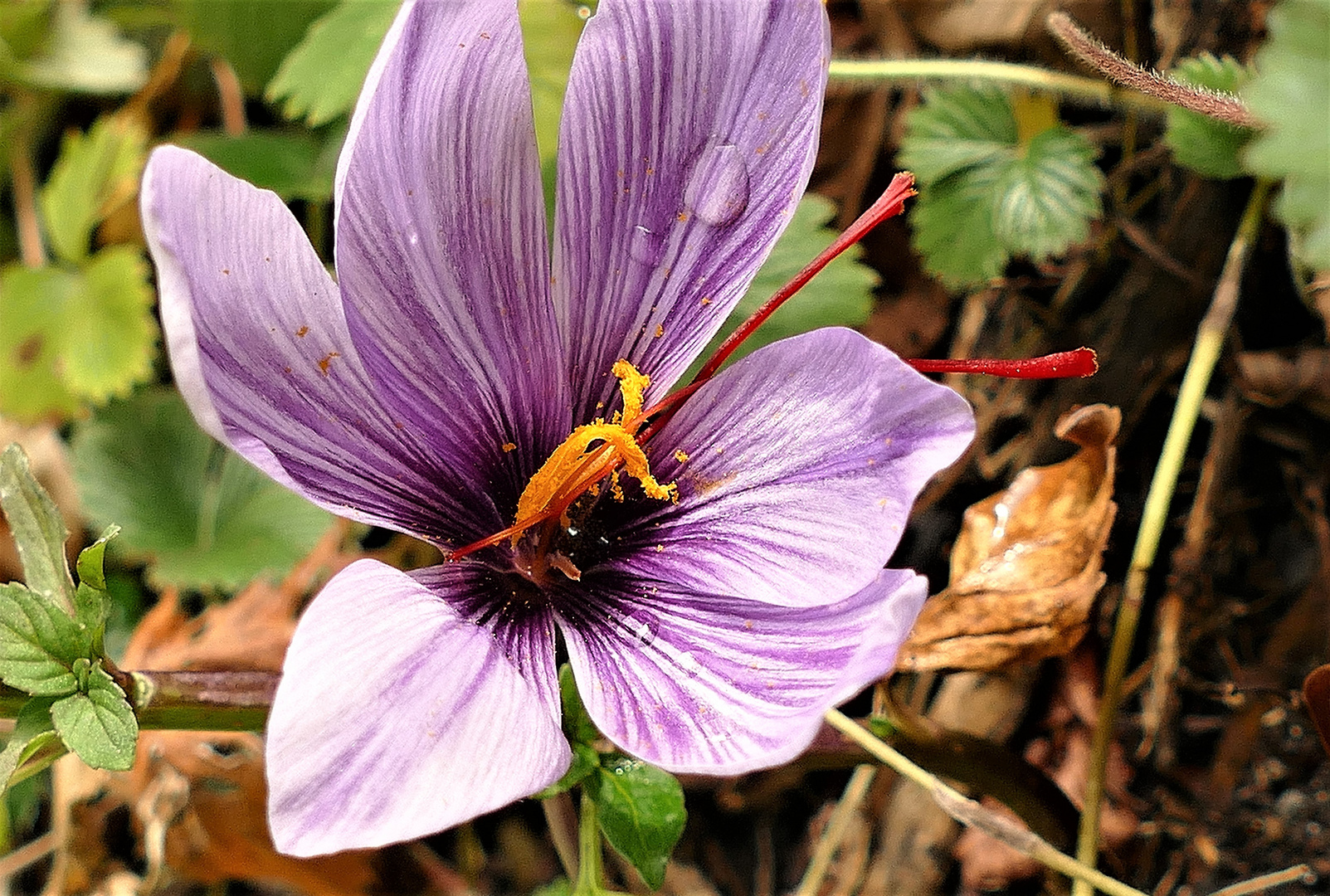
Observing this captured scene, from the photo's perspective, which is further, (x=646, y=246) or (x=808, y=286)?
(x=808, y=286)

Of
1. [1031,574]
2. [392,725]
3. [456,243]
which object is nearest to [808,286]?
[1031,574]

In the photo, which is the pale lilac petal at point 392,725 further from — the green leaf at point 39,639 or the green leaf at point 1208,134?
the green leaf at point 1208,134

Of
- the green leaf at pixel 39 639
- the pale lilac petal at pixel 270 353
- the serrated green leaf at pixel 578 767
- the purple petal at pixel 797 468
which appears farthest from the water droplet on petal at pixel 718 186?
the green leaf at pixel 39 639

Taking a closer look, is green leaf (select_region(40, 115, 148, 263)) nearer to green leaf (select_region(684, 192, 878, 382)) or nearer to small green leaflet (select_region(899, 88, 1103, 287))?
green leaf (select_region(684, 192, 878, 382))

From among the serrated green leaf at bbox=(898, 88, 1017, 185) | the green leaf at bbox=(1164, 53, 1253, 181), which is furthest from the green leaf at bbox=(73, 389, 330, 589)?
the green leaf at bbox=(1164, 53, 1253, 181)

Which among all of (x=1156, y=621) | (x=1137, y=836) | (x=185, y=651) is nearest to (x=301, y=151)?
(x=185, y=651)

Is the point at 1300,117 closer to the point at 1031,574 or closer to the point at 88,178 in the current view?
the point at 1031,574
